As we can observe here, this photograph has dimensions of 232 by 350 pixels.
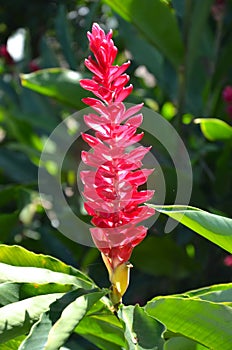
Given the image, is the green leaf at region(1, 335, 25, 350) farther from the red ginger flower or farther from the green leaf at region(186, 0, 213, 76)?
the green leaf at region(186, 0, 213, 76)

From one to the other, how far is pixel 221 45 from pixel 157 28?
0.66 meters

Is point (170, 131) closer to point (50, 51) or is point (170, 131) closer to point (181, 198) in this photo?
point (181, 198)

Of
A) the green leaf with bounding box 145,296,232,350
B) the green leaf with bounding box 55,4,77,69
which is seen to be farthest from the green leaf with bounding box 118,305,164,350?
Result: the green leaf with bounding box 55,4,77,69

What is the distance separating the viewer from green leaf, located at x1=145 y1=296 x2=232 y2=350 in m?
1.08

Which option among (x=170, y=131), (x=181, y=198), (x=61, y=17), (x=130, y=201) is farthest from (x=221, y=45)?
(x=130, y=201)

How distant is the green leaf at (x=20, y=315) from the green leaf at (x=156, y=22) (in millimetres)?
1142

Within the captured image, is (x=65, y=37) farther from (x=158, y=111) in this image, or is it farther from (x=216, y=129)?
(x=216, y=129)

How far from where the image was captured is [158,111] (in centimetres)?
277

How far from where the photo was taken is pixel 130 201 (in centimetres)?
111

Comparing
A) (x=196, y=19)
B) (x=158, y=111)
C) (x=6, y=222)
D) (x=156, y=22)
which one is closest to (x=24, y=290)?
(x=6, y=222)

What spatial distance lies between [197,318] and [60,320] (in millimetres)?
199

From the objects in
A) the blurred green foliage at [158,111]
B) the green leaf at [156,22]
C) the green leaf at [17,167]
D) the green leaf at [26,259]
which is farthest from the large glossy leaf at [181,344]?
the green leaf at [17,167]

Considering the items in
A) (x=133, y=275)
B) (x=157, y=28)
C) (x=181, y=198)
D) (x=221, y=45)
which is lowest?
(x=133, y=275)

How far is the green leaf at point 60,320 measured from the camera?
38.5 inches
